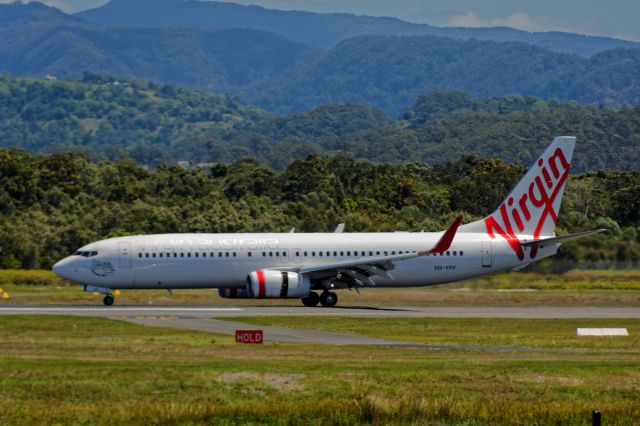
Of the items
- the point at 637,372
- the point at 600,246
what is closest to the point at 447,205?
the point at 600,246

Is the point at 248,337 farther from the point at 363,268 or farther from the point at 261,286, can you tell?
the point at 363,268

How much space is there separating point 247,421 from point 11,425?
5.07m

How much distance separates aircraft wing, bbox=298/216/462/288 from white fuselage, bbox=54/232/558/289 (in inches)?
39.7

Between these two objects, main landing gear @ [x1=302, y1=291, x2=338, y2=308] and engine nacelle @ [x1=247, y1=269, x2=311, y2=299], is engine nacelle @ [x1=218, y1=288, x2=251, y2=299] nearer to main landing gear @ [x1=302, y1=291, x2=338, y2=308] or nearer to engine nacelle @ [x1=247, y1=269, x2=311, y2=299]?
engine nacelle @ [x1=247, y1=269, x2=311, y2=299]

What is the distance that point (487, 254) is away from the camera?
210 feet

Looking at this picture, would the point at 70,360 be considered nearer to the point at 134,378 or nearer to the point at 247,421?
the point at 134,378

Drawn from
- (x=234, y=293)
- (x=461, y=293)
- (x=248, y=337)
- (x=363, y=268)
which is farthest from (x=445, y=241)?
(x=248, y=337)

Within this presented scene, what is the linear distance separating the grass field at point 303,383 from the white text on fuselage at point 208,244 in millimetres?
17762

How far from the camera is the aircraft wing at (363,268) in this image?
5953 centimetres

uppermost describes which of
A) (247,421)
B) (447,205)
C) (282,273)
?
(447,205)

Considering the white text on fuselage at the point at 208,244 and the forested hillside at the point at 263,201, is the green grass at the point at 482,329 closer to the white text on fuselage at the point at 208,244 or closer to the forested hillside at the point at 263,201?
the white text on fuselage at the point at 208,244

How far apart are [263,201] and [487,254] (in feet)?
174

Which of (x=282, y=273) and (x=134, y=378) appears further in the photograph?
(x=282, y=273)

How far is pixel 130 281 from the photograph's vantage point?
201ft
